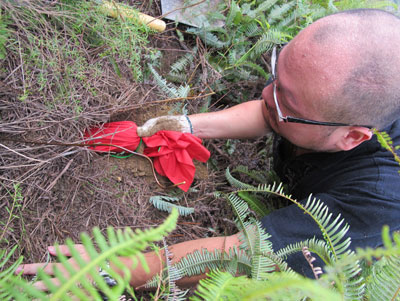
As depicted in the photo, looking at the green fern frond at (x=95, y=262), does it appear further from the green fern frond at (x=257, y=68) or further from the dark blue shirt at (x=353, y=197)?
the green fern frond at (x=257, y=68)

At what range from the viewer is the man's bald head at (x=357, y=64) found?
1383mm

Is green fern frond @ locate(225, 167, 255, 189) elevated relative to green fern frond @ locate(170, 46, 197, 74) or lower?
lower

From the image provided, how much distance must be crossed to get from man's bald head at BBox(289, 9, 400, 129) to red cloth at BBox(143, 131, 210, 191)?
895 millimetres

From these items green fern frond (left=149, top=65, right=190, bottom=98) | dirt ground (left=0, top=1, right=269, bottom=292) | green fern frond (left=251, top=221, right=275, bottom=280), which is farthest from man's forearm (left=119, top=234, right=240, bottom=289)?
green fern frond (left=149, top=65, right=190, bottom=98)

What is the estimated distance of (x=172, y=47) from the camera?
2449 mm

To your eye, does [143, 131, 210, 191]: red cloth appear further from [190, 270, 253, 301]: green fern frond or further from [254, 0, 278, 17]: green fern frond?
[254, 0, 278, 17]: green fern frond

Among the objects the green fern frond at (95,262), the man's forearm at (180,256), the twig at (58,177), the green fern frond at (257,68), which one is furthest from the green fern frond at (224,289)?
the green fern frond at (257,68)

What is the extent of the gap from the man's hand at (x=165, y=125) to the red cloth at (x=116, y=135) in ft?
0.20

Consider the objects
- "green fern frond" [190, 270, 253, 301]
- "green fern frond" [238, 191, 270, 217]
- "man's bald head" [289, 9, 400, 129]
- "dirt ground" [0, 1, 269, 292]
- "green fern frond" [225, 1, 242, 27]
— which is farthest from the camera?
"green fern frond" [225, 1, 242, 27]

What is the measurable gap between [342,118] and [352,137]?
186mm

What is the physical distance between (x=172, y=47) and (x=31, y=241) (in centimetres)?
179

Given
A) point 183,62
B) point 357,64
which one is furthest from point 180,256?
point 183,62

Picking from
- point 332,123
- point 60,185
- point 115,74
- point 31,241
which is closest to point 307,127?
point 332,123

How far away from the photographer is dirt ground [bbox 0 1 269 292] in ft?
4.99
